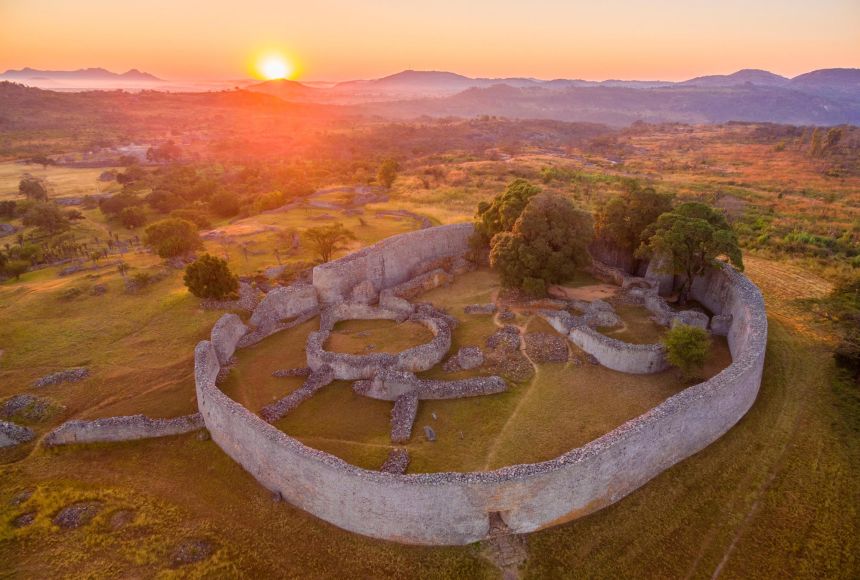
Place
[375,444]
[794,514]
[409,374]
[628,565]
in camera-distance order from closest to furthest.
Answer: [628,565]
[794,514]
[375,444]
[409,374]

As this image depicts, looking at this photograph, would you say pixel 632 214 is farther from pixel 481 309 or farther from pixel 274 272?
pixel 274 272

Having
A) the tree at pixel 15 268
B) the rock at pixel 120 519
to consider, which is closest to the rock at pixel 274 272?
the tree at pixel 15 268

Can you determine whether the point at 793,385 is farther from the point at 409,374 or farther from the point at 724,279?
the point at 409,374

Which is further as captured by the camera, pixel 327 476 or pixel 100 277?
pixel 100 277

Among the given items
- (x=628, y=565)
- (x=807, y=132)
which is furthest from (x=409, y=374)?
(x=807, y=132)

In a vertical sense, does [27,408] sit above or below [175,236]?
below

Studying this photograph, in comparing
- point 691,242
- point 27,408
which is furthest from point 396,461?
point 691,242

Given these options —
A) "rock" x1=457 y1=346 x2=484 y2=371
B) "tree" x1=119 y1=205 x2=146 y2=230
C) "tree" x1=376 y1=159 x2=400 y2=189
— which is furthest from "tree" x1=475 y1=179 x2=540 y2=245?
"tree" x1=119 y1=205 x2=146 y2=230
